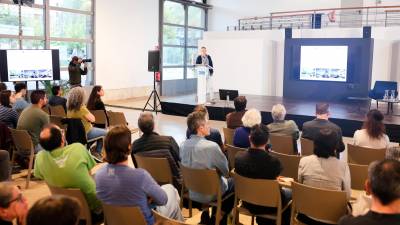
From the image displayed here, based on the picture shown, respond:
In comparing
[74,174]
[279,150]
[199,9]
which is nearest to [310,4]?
[199,9]

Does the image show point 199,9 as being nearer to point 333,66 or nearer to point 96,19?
point 96,19

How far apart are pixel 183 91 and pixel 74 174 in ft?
46.3

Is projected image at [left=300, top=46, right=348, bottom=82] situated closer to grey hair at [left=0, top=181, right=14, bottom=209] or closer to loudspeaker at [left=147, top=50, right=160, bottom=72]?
loudspeaker at [left=147, top=50, right=160, bottom=72]

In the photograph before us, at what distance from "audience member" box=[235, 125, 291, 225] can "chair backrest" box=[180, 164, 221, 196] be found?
203 mm

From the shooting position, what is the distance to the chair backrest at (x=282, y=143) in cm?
481

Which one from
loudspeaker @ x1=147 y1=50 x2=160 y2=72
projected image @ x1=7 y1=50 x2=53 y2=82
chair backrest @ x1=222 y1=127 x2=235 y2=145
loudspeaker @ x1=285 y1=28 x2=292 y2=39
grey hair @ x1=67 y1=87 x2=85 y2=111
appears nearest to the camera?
chair backrest @ x1=222 y1=127 x2=235 y2=145

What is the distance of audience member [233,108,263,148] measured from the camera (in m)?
4.39

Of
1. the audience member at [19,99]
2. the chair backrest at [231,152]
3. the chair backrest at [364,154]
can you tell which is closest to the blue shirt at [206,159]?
the chair backrest at [231,152]

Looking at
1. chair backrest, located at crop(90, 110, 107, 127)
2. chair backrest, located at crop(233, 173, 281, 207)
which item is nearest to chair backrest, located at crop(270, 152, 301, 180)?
chair backrest, located at crop(233, 173, 281, 207)

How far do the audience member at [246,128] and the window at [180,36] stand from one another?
36.5ft

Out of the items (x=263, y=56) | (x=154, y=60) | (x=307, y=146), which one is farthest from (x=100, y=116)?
(x=263, y=56)

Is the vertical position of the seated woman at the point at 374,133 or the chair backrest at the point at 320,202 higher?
the seated woman at the point at 374,133

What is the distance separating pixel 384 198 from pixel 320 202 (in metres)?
0.91

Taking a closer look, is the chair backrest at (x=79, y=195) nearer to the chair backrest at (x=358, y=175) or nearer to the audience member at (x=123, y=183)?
the audience member at (x=123, y=183)
